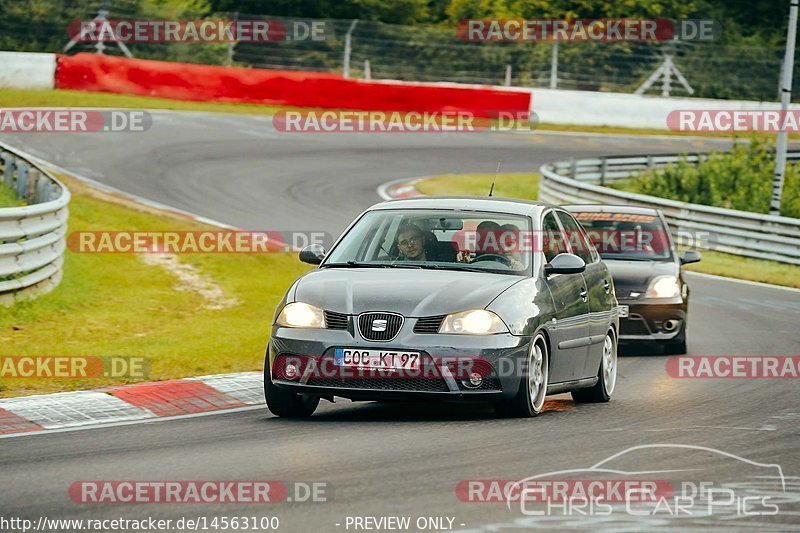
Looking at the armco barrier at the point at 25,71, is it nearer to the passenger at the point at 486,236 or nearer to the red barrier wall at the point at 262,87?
the red barrier wall at the point at 262,87

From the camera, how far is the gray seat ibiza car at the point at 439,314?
9.39 m

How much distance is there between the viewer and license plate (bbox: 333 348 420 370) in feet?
30.6

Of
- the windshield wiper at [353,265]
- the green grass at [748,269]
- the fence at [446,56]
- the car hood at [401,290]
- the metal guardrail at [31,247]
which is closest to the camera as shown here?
the car hood at [401,290]

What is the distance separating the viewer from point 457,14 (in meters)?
58.3

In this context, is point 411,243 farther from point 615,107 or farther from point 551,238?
point 615,107

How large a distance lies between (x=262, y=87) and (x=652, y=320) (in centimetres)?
2710

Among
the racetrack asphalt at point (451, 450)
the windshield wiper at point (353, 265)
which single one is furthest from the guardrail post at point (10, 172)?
the windshield wiper at point (353, 265)

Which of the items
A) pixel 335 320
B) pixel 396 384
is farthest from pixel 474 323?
pixel 335 320

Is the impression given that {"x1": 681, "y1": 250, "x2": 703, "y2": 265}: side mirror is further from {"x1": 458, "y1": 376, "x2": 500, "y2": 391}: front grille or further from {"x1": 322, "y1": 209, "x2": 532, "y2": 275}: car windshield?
{"x1": 458, "y1": 376, "x2": 500, "y2": 391}: front grille

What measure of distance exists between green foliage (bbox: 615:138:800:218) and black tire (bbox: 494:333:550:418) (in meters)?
24.5

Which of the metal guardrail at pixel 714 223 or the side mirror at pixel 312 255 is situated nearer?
the side mirror at pixel 312 255

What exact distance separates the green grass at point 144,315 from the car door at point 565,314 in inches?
121

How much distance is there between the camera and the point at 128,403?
34.0 ft

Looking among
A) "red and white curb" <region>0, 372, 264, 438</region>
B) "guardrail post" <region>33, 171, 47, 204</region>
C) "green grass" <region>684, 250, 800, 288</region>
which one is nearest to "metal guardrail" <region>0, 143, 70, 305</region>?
"guardrail post" <region>33, 171, 47, 204</region>
